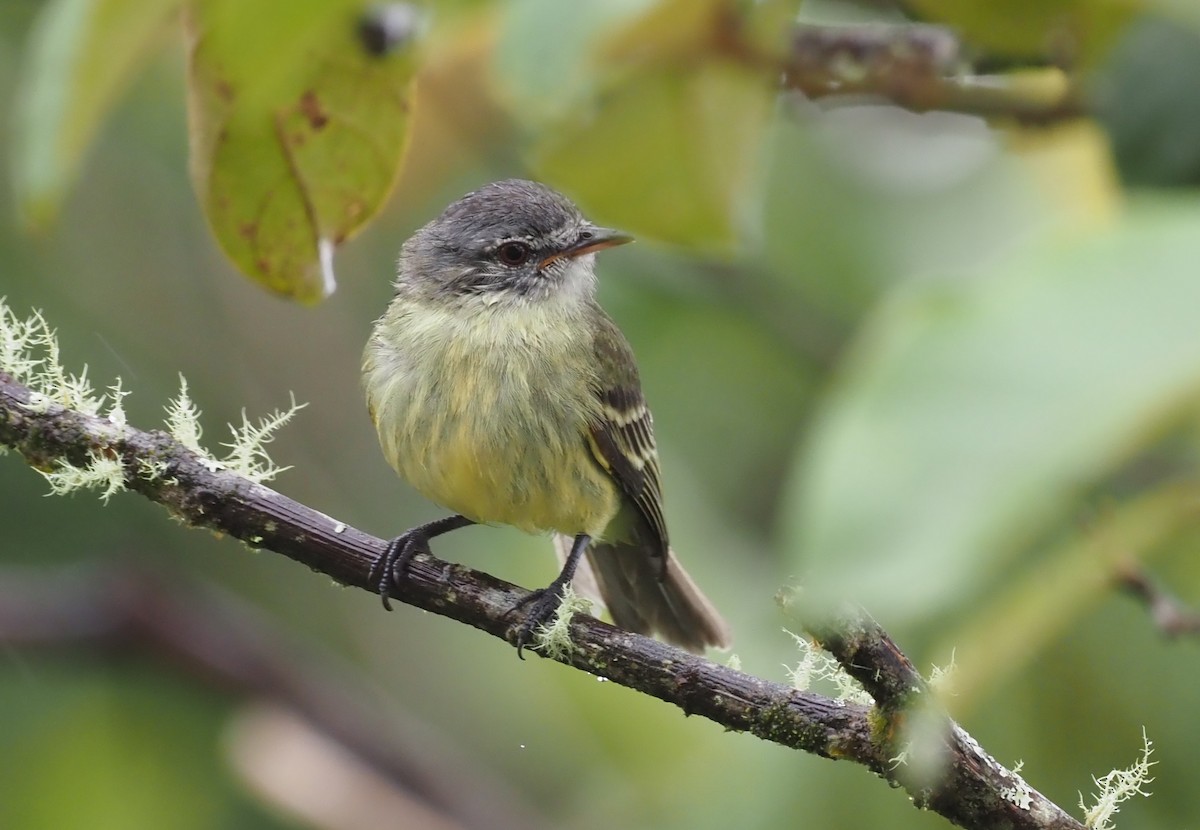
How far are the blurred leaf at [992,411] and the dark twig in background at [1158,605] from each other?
3.57 ft

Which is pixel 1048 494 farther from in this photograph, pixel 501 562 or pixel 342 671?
pixel 342 671

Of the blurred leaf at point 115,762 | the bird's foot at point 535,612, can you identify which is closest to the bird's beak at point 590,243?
the bird's foot at point 535,612

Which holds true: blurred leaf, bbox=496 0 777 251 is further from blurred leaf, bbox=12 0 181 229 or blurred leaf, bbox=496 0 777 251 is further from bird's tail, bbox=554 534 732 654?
bird's tail, bbox=554 534 732 654

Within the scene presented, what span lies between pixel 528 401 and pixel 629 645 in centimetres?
133

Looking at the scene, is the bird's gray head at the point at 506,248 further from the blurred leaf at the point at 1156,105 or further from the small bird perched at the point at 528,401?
the blurred leaf at the point at 1156,105

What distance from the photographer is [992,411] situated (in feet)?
4.65

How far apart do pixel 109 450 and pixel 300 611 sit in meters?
4.80

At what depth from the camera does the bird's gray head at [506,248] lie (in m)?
4.12

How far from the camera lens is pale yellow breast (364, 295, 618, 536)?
11.4 ft

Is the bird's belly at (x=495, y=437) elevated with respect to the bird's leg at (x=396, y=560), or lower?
elevated

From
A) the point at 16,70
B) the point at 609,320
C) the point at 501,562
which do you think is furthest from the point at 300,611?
the point at 609,320

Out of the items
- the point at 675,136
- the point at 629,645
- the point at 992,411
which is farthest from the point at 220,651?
the point at 992,411

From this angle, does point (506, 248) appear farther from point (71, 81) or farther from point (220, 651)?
point (71, 81)

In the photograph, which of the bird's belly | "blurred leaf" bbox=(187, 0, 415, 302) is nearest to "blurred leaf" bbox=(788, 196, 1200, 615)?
"blurred leaf" bbox=(187, 0, 415, 302)
